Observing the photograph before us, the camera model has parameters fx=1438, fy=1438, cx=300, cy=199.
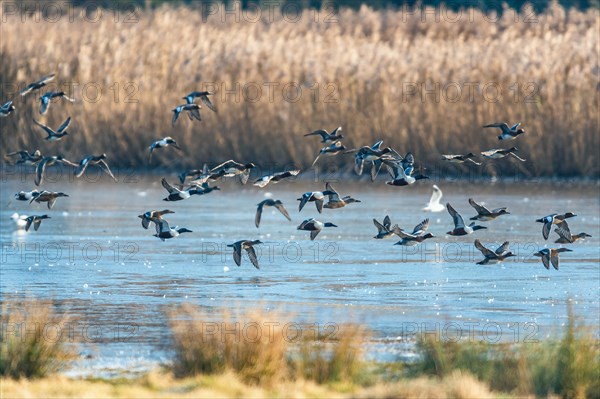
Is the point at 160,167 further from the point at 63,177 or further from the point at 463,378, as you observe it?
the point at 463,378

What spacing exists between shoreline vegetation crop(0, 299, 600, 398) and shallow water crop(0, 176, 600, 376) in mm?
398

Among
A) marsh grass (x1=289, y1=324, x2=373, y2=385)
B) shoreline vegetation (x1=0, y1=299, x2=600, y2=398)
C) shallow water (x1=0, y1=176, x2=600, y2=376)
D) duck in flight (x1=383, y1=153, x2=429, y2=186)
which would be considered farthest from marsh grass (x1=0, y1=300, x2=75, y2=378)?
duck in flight (x1=383, y1=153, x2=429, y2=186)

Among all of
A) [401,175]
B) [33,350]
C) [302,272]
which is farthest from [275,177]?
[33,350]

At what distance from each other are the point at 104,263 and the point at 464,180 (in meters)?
10.8

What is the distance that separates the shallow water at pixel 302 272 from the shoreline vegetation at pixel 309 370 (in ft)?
1.31

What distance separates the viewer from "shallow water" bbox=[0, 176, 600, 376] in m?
11.5

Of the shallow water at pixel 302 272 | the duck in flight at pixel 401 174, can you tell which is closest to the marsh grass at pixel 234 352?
the shallow water at pixel 302 272

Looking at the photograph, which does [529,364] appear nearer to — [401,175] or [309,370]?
A: [309,370]

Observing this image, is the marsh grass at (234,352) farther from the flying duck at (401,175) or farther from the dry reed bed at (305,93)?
the dry reed bed at (305,93)

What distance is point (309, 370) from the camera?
9523 mm

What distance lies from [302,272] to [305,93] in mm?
11723

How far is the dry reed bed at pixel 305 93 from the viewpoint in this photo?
25.1 m

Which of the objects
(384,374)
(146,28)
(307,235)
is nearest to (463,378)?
(384,374)

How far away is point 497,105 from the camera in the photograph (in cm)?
2528
